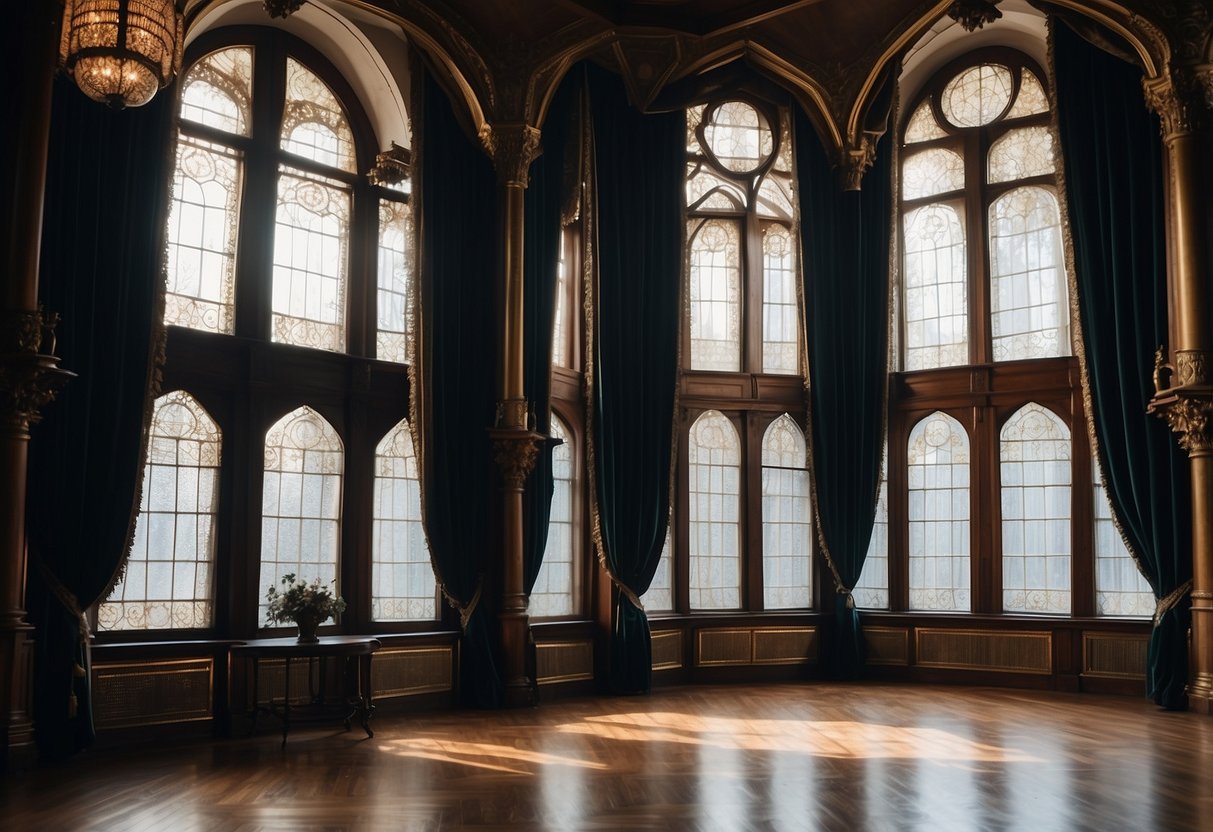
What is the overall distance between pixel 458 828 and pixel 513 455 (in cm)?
487

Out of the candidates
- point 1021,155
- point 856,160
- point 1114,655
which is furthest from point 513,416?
point 1021,155

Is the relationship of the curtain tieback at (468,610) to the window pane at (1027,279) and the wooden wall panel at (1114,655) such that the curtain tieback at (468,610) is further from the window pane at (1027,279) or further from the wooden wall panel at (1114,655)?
the window pane at (1027,279)

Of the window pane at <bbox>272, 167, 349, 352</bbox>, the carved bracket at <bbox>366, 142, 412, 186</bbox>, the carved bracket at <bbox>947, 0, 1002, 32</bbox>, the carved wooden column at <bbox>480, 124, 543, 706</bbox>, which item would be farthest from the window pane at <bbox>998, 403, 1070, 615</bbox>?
the window pane at <bbox>272, 167, 349, 352</bbox>

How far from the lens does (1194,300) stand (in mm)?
9797

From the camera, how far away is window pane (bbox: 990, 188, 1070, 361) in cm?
1194

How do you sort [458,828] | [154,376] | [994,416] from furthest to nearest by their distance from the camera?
[994,416] < [154,376] < [458,828]

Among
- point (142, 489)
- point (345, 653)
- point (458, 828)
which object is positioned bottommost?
point (458, 828)

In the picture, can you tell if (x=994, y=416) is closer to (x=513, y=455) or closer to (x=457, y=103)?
(x=513, y=455)

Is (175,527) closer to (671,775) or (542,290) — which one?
(542,290)

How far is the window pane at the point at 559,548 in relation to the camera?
36.4 feet

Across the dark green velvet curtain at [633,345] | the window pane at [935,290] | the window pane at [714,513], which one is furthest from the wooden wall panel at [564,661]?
the window pane at [935,290]

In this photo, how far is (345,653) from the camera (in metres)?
8.25

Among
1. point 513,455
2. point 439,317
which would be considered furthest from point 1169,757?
point 439,317

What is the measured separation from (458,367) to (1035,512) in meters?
5.97
